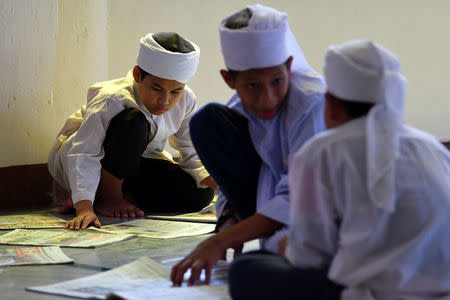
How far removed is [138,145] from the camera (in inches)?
95.5

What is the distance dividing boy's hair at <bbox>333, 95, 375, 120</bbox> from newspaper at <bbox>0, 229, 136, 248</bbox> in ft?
3.50

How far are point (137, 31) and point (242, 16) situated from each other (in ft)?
6.57

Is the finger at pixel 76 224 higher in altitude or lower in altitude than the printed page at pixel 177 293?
lower

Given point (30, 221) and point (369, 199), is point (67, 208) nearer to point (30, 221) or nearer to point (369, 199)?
point (30, 221)

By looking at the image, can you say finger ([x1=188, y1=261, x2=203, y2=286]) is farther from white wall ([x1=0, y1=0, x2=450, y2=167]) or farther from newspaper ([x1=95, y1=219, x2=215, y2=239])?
white wall ([x1=0, y1=0, x2=450, y2=167])

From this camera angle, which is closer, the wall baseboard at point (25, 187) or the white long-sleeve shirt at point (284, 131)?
the white long-sleeve shirt at point (284, 131)

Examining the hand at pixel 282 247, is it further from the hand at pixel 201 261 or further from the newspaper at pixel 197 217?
the newspaper at pixel 197 217

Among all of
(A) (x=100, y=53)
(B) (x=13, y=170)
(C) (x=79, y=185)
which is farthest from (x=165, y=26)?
(C) (x=79, y=185)

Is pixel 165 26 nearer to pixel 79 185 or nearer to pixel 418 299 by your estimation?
pixel 79 185

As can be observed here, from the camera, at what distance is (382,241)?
0.95m

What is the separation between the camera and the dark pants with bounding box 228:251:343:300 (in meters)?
1.01

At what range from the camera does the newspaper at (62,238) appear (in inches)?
74.0

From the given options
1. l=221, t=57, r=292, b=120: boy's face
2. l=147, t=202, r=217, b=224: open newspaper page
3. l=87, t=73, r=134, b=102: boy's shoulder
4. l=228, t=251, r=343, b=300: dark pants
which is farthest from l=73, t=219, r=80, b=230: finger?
l=228, t=251, r=343, b=300: dark pants

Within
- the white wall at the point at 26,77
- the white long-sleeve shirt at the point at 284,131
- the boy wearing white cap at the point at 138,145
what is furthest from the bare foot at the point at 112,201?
the white long-sleeve shirt at the point at 284,131
